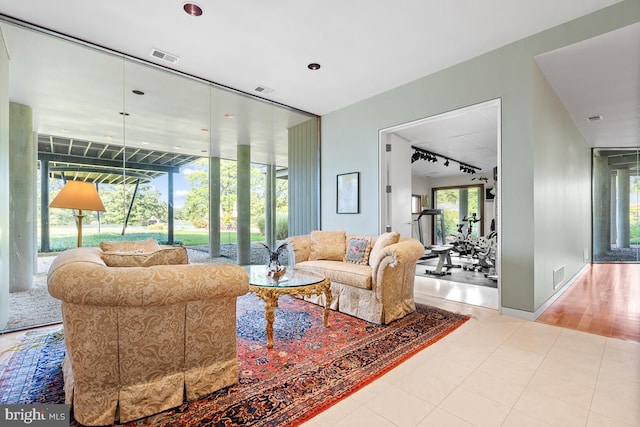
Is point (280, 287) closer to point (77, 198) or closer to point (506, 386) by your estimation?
point (506, 386)

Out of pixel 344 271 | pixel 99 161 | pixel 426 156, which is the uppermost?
pixel 426 156

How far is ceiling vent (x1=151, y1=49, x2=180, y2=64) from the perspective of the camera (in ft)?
11.4

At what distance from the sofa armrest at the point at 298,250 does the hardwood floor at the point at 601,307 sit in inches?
110

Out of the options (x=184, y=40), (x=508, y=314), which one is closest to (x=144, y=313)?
(x=184, y=40)

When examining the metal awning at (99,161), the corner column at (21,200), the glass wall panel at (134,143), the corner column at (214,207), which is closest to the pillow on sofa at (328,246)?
the glass wall panel at (134,143)

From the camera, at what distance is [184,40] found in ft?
10.6

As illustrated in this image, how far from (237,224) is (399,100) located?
10.2 feet

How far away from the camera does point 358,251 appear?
3809 mm

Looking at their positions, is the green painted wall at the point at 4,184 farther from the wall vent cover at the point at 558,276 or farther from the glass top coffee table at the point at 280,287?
the wall vent cover at the point at 558,276

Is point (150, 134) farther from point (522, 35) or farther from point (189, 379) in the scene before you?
point (522, 35)

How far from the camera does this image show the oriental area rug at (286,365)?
5.46 feet

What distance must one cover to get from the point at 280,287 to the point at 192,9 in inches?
104

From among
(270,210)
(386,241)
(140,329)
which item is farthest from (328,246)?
(140,329)

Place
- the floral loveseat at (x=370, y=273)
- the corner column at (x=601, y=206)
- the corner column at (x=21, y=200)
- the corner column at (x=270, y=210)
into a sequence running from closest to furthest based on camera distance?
the floral loveseat at (x=370, y=273), the corner column at (x=21, y=200), the corner column at (x=270, y=210), the corner column at (x=601, y=206)
